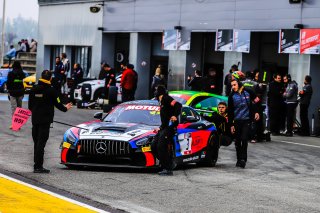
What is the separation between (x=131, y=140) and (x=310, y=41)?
16116mm

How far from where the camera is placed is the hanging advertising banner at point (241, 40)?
109 ft

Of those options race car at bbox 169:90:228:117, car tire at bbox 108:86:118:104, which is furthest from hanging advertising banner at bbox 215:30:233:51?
race car at bbox 169:90:228:117

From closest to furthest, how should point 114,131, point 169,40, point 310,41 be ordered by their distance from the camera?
1. point 114,131
2. point 310,41
3. point 169,40

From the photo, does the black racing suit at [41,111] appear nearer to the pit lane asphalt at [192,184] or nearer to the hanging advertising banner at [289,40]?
the pit lane asphalt at [192,184]

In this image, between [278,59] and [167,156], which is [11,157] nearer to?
[167,156]

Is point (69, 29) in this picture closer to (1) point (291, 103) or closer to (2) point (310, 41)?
(2) point (310, 41)

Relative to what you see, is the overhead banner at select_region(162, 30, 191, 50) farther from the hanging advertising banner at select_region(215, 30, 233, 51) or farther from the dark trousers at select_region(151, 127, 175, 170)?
the dark trousers at select_region(151, 127, 175, 170)

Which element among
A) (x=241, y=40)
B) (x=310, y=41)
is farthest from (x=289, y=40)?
(x=241, y=40)

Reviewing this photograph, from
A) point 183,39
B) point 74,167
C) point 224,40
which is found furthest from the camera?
point 183,39

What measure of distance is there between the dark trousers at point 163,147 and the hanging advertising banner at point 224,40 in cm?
1965

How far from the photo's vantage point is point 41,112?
15.0 metres

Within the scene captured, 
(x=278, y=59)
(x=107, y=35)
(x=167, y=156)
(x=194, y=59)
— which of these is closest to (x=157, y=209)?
(x=167, y=156)

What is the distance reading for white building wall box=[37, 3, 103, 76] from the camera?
154 feet

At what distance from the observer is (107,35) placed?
46281mm
